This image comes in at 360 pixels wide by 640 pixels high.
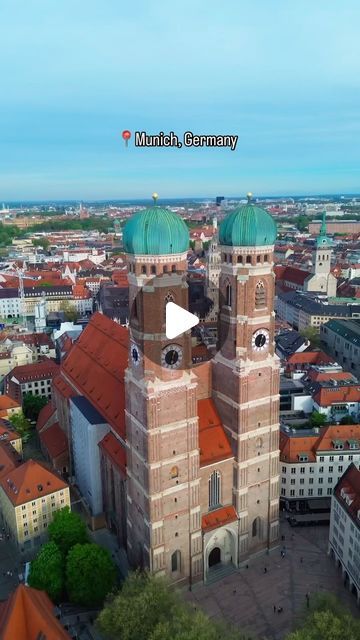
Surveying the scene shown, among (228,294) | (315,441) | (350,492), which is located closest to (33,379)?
(315,441)

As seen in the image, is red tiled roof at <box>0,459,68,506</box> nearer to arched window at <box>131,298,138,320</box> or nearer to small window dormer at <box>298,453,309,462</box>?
arched window at <box>131,298,138,320</box>

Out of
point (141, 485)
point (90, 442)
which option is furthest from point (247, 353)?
point (90, 442)

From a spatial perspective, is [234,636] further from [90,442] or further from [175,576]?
[90,442]

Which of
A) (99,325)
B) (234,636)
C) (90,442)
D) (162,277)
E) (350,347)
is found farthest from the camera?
(350,347)

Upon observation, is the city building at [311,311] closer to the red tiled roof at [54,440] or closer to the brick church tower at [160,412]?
the red tiled roof at [54,440]

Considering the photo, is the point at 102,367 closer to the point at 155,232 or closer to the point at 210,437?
the point at 210,437

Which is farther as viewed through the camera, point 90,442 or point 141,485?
point 90,442

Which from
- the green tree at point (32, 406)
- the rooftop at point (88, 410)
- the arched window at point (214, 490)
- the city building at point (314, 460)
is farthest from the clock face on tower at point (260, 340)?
the green tree at point (32, 406)
